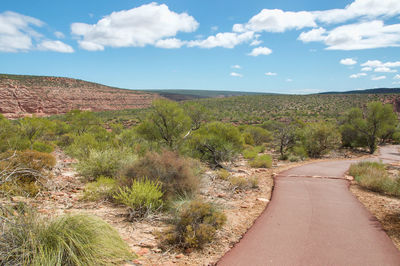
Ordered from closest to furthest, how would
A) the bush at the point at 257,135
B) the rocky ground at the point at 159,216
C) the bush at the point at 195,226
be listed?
the rocky ground at the point at 159,216 < the bush at the point at 195,226 < the bush at the point at 257,135

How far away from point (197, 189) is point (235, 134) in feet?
25.8

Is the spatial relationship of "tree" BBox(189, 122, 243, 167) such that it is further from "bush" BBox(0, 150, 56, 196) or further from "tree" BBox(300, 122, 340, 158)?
"tree" BBox(300, 122, 340, 158)

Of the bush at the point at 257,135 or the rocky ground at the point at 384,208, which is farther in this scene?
the bush at the point at 257,135

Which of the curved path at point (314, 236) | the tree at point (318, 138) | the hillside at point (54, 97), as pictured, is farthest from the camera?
the hillside at point (54, 97)

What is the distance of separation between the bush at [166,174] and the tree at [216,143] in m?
6.63

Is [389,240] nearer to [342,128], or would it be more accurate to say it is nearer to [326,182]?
[326,182]

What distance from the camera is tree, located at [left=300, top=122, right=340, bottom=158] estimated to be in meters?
21.2

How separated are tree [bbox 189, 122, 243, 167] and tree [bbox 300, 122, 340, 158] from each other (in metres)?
9.94

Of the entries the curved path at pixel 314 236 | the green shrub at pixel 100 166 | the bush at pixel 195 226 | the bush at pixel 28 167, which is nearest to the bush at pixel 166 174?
the bush at pixel 195 226

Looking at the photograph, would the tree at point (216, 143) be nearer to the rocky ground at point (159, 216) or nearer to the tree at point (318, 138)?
the rocky ground at point (159, 216)

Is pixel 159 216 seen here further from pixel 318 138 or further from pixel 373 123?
pixel 373 123

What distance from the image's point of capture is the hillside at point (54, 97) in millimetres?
60537

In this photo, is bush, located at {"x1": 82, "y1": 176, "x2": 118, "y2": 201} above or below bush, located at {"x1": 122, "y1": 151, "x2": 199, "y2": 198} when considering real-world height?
below

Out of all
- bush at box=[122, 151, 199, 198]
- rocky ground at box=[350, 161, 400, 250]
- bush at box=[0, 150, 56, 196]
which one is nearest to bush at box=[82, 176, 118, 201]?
bush at box=[122, 151, 199, 198]
